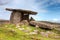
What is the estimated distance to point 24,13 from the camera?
27500 millimetres

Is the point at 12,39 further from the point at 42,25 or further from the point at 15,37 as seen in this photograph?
the point at 42,25

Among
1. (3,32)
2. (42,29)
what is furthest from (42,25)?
(3,32)

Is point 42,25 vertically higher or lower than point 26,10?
lower

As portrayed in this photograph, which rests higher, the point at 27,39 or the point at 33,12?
the point at 33,12

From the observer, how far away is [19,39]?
1095 centimetres

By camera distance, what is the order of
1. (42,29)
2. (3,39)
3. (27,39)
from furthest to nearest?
1. (42,29)
2. (27,39)
3. (3,39)

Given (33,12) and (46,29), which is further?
(33,12)

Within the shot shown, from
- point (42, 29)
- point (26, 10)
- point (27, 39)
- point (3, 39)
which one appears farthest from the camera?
point (26, 10)

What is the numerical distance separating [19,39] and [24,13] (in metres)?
16.7

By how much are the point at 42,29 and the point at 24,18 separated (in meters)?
6.65

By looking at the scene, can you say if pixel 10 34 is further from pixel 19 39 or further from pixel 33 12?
pixel 33 12

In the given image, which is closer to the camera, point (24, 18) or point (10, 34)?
point (10, 34)

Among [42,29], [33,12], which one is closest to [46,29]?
[42,29]

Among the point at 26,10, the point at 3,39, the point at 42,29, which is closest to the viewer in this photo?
the point at 3,39
